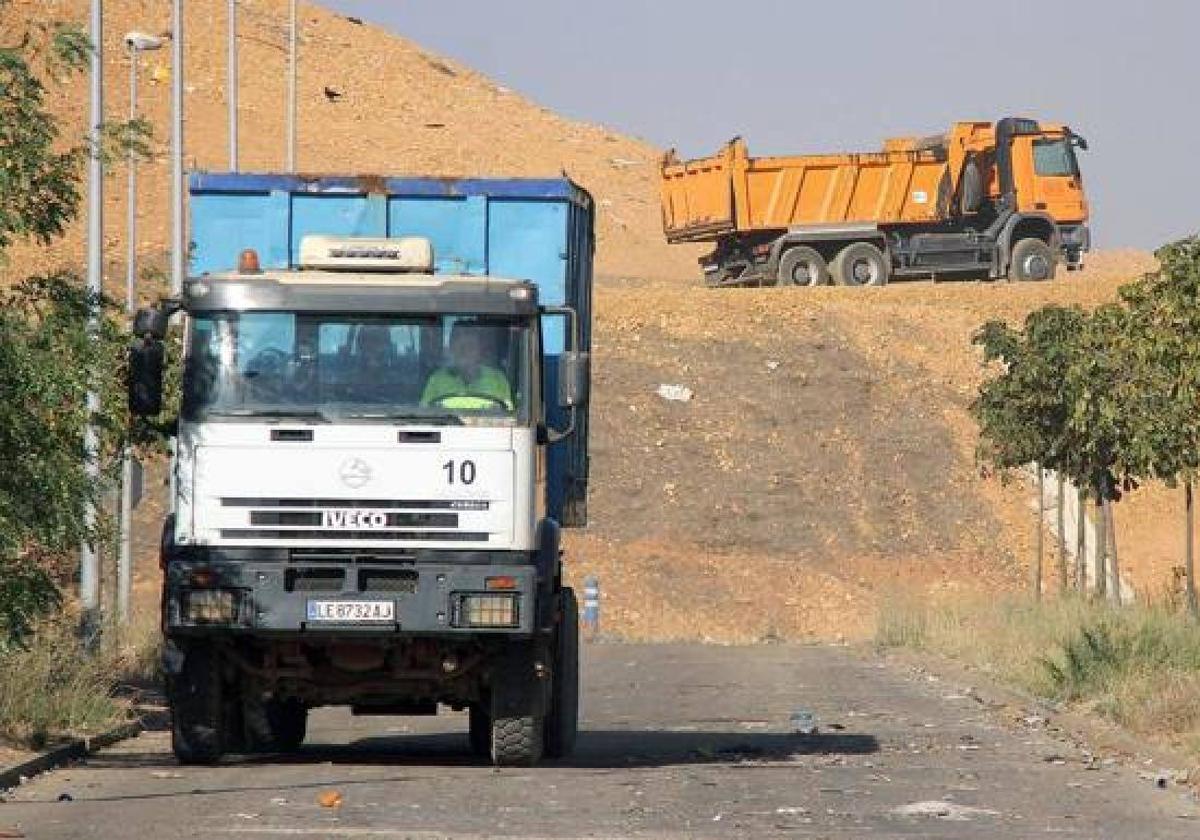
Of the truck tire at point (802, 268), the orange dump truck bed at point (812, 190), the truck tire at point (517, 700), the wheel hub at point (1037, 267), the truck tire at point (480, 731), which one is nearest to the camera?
the truck tire at point (517, 700)

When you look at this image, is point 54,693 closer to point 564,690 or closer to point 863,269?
point 564,690

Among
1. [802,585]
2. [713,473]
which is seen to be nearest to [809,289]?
[713,473]

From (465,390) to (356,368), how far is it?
26.5 inches

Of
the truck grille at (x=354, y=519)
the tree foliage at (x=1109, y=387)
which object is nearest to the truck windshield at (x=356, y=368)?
the truck grille at (x=354, y=519)

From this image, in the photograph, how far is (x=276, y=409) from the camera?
655 inches

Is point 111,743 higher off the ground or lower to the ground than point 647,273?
lower

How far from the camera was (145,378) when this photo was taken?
16656 mm

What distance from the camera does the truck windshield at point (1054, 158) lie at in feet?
209

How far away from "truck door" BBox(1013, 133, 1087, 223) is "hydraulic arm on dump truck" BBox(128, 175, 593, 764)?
47.3 metres

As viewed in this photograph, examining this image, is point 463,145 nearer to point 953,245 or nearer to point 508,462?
point 953,245

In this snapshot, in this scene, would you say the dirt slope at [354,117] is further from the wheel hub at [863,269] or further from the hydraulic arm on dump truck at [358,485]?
the hydraulic arm on dump truck at [358,485]

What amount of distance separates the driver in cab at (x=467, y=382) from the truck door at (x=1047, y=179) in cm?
4764

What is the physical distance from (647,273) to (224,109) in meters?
17.6

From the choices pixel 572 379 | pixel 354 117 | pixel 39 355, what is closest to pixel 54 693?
pixel 39 355
